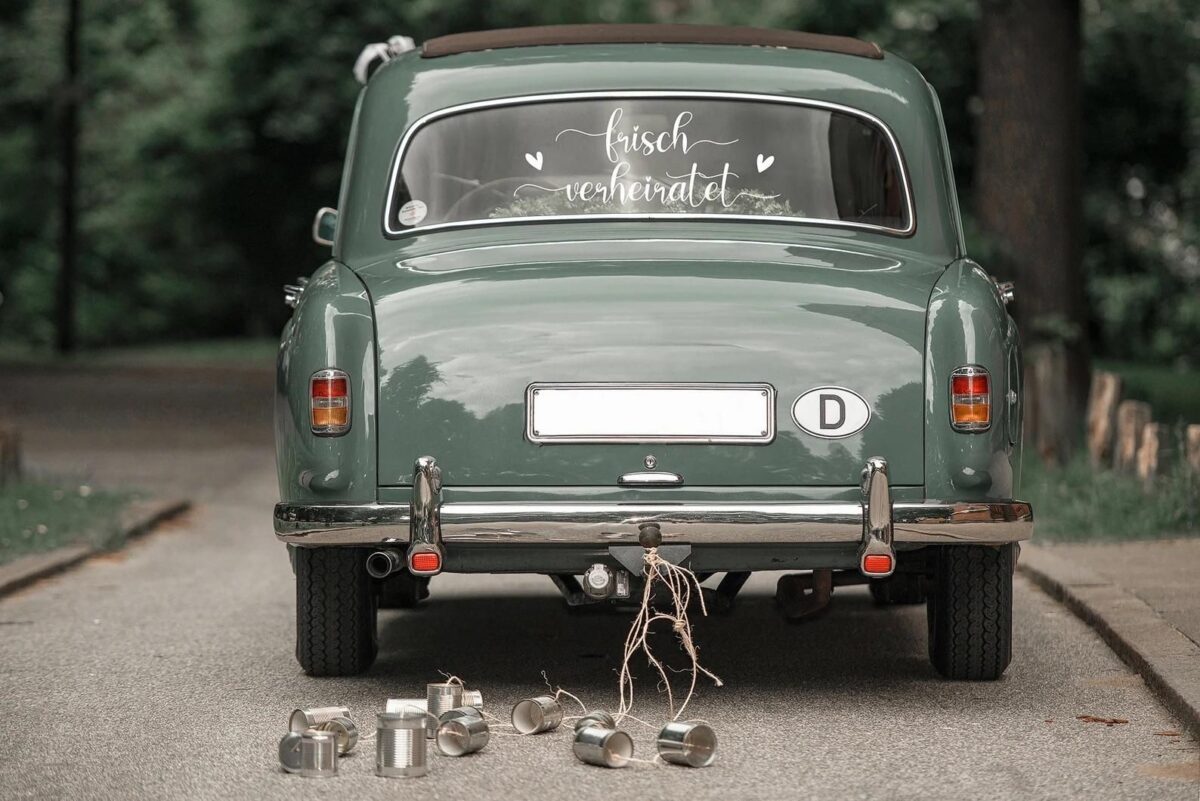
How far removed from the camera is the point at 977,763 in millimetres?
5230

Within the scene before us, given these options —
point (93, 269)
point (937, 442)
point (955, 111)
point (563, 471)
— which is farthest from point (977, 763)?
point (93, 269)

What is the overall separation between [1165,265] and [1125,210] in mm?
972

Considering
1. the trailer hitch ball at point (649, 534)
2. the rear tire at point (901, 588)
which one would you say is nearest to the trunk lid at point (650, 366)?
the trailer hitch ball at point (649, 534)

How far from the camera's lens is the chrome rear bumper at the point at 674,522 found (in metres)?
5.57

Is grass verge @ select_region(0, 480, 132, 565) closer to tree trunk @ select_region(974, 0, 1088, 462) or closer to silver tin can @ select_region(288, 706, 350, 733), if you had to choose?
silver tin can @ select_region(288, 706, 350, 733)

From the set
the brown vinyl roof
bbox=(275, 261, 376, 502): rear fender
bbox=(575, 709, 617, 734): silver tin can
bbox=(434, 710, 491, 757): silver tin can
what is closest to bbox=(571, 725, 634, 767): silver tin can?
bbox=(575, 709, 617, 734): silver tin can

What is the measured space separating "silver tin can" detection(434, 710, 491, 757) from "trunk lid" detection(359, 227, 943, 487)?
2.34 ft

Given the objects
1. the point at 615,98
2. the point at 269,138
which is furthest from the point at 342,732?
the point at 269,138

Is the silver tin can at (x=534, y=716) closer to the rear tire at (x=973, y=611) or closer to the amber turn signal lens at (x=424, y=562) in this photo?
the amber turn signal lens at (x=424, y=562)

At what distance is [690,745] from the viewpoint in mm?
5160

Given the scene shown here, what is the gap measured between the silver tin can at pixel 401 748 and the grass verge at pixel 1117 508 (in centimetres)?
505

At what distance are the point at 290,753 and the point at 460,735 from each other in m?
0.44

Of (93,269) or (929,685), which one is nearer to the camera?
(929,685)

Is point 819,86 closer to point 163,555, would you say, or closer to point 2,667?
point 2,667
